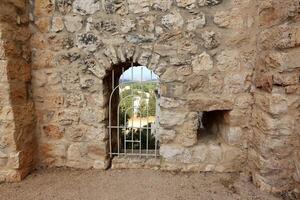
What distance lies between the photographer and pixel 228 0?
2227mm

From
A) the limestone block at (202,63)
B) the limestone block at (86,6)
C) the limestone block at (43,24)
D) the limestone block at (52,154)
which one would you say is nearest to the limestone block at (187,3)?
the limestone block at (202,63)

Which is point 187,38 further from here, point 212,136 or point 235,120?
point 212,136

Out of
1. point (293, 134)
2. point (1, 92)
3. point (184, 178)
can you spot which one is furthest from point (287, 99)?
point (1, 92)

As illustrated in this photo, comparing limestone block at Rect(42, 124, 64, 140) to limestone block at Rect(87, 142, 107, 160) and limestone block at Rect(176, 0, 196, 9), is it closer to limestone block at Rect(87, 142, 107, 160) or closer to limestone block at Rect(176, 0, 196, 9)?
limestone block at Rect(87, 142, 107, 160)

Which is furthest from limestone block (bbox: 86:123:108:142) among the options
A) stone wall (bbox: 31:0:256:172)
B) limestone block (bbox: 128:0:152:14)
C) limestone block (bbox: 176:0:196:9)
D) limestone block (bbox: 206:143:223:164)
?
limestone block (bbox: 176:0:196:9)

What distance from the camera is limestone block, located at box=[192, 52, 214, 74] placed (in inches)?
91.0

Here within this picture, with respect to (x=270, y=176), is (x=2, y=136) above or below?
above

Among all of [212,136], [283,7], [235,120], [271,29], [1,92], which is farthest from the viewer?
[212,136]

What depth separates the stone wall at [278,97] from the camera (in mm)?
1896

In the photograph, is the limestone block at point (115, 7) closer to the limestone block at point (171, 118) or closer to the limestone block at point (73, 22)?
the limestone block at point (73, 22)

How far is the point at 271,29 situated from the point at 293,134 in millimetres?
899

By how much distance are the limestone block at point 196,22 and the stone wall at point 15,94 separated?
160 cm

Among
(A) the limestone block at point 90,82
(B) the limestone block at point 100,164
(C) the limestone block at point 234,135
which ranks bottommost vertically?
(B) the limestone block at point 100,164

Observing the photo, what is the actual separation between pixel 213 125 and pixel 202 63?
853 millimetres
